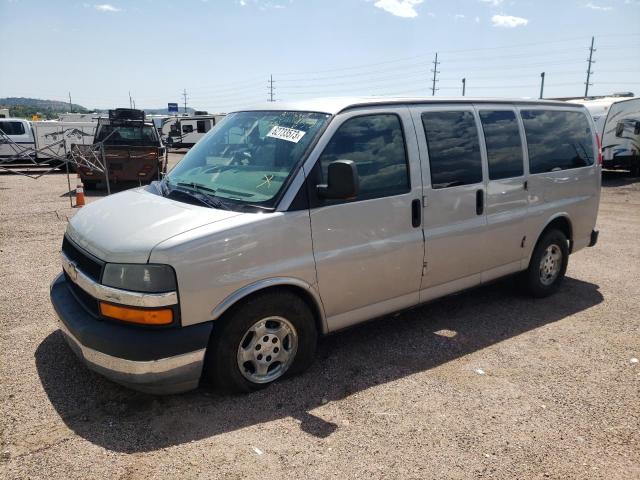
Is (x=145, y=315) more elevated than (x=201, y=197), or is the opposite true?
(x=201, y=197)

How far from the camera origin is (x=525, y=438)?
124 inches

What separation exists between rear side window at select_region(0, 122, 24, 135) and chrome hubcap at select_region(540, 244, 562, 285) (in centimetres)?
2327

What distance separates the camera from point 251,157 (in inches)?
151

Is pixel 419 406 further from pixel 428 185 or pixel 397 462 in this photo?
pixel 428 185

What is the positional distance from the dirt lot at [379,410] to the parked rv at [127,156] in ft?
30.3

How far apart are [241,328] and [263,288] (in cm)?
30

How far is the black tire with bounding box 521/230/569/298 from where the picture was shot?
17.8 feet

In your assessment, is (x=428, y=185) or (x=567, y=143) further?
(x=567, y=143)

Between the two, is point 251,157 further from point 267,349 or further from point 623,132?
point 623,132

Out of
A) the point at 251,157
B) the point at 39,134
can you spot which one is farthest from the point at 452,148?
the point at 39,134

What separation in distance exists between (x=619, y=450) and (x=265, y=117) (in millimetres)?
3393

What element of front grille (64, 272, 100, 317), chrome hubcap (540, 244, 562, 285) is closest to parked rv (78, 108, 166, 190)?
front grille (64, 272, 100, 317)

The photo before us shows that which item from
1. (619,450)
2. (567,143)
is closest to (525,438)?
(619,450)

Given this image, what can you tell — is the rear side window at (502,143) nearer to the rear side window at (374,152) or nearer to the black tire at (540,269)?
the black tire at (540,269)
